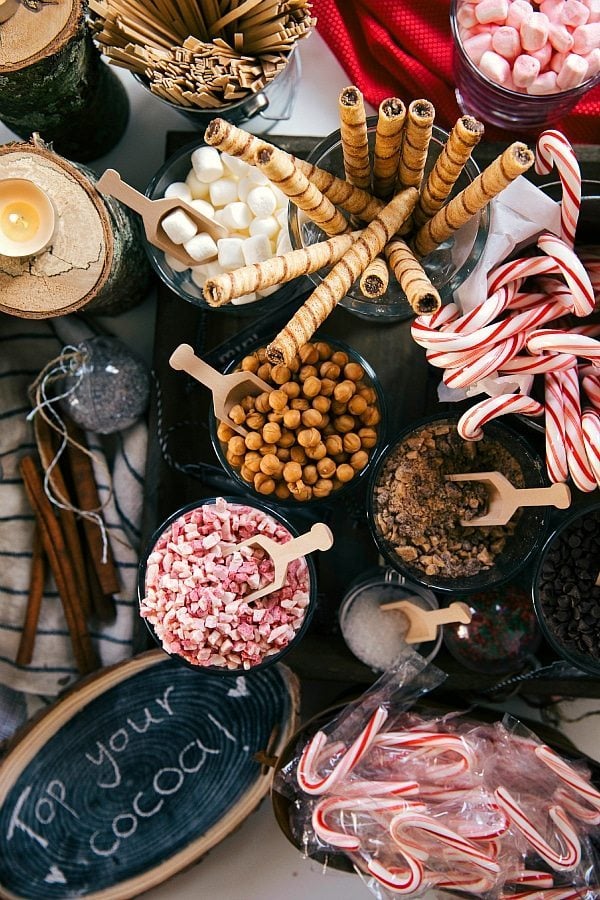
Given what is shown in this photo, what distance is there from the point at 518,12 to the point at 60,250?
667 mm

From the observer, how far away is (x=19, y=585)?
1.36m

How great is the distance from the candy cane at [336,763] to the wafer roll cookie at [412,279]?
58cm

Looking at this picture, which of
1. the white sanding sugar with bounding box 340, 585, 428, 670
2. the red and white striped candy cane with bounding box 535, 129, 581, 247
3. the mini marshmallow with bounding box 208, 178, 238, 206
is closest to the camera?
the red and white striped candy cane with bounding box 535, 129, 581, 247

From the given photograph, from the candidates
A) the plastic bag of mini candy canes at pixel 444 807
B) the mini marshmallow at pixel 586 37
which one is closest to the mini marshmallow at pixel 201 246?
the mini marshmallow at pixel 586 37

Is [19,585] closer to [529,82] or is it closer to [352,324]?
[352,324]

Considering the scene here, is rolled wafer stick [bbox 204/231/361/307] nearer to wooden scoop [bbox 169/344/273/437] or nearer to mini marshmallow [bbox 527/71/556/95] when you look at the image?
wooden scoop [bbox 169/344/273/437]

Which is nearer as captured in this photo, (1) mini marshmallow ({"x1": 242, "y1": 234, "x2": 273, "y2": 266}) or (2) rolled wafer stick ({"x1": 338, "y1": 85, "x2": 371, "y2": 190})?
(2) rolled wafer stick ({"x1": 338, "y1": 85, "x2": 371, "y2": 190})

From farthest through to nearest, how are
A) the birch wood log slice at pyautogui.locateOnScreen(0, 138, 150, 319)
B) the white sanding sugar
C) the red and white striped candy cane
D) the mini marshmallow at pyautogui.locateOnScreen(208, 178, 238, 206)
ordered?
the white sanding sugar → the mini marshmallow at pyautogui.locateOnScreen(208, 178, 238, 206) → the birch wood log slice at pyautogui.locateOnScreen(0, 138, 150, 319) → the red and white striped candy cane

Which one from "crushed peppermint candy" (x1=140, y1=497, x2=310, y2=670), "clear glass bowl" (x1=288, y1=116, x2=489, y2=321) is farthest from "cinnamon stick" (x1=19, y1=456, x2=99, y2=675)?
"clear glass bowl" (x1=288, y1=116, x2=489, y2=321)

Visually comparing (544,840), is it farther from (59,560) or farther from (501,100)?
(501,100)

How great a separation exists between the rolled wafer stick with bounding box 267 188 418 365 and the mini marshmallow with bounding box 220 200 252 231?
0.77 feet

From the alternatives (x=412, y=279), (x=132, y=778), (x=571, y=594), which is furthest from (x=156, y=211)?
(x=132, y=778)

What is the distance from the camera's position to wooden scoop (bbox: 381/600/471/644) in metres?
1.12

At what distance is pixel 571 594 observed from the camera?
3.61 feet
